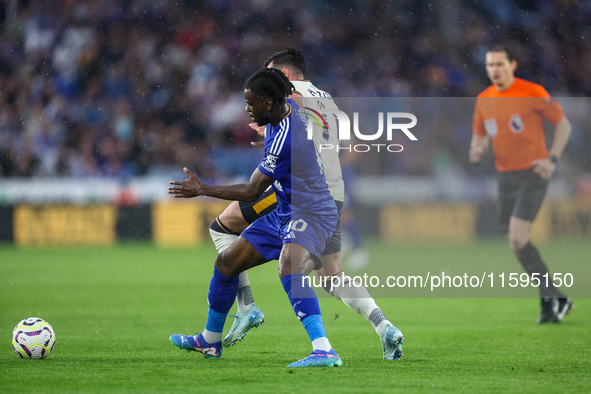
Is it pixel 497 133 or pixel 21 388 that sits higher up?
pixel 497 133

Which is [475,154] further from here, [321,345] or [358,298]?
[321,345]

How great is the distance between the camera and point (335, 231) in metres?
4.61

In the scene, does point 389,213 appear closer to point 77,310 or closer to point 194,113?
point 77,310

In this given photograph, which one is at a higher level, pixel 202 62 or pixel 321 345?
pixel 202 62

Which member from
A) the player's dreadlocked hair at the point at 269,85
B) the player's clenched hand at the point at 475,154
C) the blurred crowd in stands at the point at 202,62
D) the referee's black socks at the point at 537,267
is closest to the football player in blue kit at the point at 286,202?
the player's dreadlocked hair at the point at 269,85

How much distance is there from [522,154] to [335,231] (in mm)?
2612

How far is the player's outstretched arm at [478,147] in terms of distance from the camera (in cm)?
640

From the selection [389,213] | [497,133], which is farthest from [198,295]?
[497,133]

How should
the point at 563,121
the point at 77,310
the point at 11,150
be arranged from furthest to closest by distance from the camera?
the point at 11,150
the point at 77,310
the point at 563,121

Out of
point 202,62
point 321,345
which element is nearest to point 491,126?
point 321,345

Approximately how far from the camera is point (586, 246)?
612cm

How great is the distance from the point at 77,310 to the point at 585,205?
4849 mm

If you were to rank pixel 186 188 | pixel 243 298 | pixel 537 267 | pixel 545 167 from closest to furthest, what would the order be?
pixel 186 188 < pixel 243 298 < pixel 537 267 < pixel 545 167

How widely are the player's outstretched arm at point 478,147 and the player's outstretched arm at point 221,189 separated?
2.92 metres
